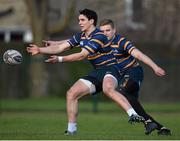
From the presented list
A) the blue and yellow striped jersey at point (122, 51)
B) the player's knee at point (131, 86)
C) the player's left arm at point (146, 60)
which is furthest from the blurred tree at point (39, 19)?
the player's left arm at point (146, 60)

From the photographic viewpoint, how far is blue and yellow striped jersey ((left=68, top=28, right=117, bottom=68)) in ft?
43.4

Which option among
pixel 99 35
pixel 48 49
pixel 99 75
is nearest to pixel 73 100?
pixel 99 75

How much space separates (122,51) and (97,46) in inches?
36.2

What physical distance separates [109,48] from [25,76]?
57.7 feet

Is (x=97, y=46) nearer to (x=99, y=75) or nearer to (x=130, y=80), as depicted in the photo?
(x=99, y=75)

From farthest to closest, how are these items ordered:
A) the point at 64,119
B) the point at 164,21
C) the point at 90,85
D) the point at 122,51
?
the point at 164,21 < the point at 64,119 < the point at 122,51 < the point at 90,85

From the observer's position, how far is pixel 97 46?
521 inches

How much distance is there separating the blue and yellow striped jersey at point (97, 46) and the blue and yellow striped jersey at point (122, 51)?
250mm

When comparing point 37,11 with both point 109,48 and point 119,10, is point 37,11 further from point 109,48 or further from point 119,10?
point 109,48

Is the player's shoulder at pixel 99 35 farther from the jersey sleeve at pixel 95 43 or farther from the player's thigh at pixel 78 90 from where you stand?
the player's thigh at pixel 78 90

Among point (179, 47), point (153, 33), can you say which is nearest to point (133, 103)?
point (179, 47)

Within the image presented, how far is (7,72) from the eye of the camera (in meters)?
30.9

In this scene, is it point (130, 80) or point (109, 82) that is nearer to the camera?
point (109, 82)

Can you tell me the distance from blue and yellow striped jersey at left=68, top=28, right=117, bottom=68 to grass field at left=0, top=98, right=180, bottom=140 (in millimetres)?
1316
